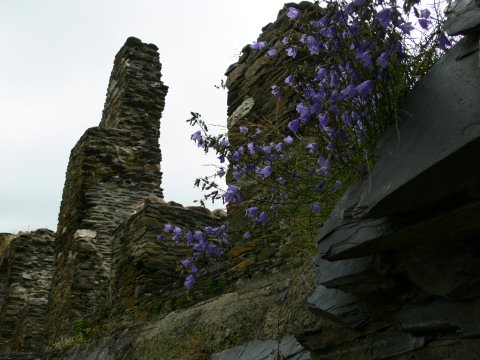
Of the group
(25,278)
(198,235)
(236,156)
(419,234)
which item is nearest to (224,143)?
(236,156)

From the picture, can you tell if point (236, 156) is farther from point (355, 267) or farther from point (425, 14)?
point (425, 14)

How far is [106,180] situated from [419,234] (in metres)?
7.04

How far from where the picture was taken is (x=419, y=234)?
1.61 meters

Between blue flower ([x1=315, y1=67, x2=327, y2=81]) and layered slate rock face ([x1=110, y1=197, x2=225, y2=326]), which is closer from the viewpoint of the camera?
blue flower ([x1=315, y1=67, x2=327, y2=81])

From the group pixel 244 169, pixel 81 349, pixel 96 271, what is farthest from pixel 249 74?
pixel 96 271

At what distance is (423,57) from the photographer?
79.4 inches

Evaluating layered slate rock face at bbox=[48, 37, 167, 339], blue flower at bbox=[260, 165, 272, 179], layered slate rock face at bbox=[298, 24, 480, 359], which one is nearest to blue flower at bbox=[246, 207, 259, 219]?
blue flower at bbox=[260, 165, 272, 179]

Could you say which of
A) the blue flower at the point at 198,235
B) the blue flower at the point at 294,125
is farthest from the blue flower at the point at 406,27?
the blue flower at the point at 198,235

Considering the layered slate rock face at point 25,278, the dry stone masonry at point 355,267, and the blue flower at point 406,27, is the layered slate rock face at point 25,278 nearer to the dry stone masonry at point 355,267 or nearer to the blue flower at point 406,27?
the dry stone masonry at point 355,267

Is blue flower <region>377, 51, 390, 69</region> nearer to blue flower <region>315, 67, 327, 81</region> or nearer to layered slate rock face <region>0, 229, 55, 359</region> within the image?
blue flower <region>315, 67, 327, 81</region>

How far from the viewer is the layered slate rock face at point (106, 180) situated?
7312 mm

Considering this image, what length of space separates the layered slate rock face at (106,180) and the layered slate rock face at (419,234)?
4932 millimetres

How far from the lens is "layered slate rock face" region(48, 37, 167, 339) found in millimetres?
7312

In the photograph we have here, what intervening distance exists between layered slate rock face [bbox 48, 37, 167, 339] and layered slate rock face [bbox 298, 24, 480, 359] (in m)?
4.93
